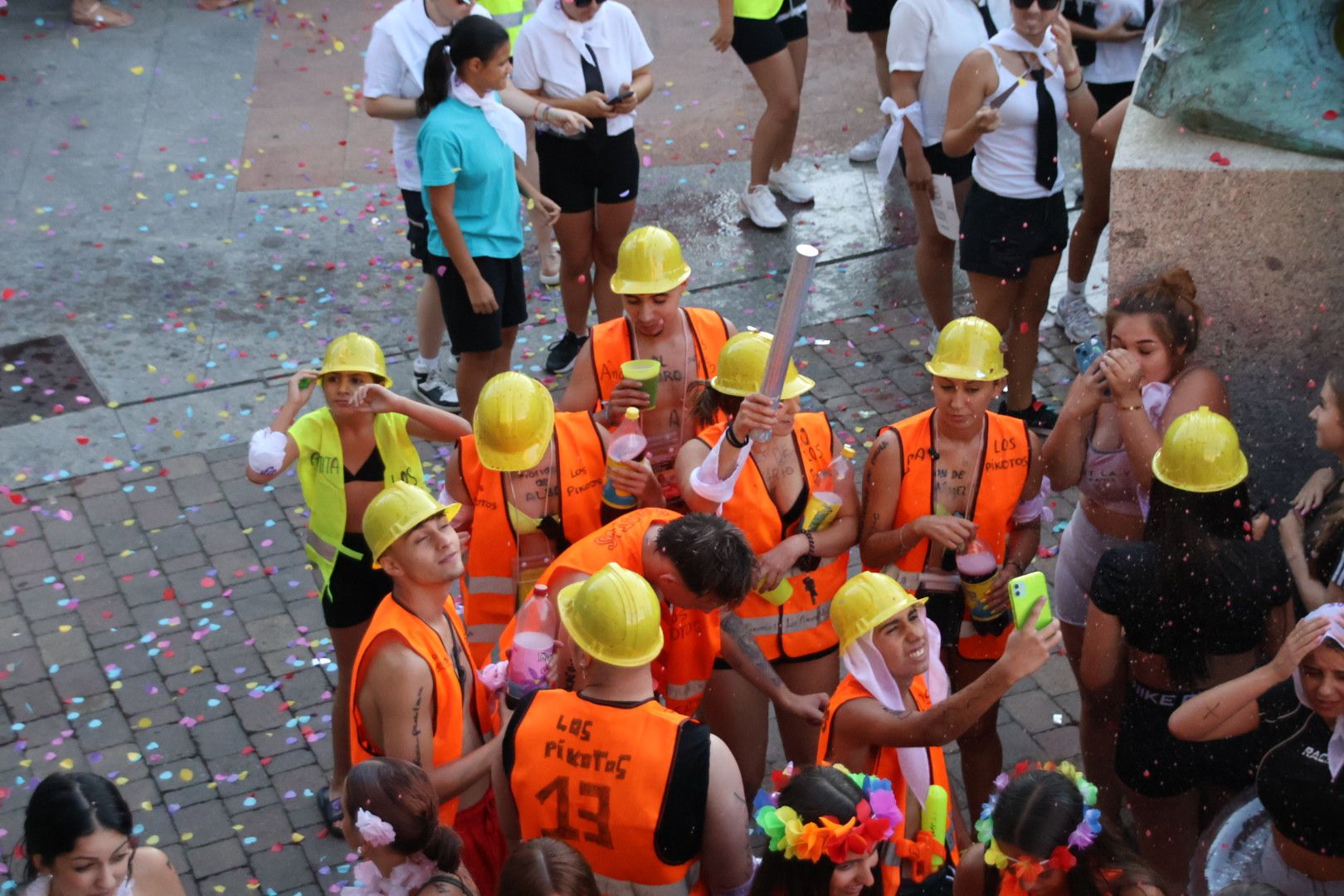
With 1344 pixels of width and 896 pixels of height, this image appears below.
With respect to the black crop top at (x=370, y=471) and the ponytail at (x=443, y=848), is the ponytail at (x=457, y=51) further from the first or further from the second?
the ponytail at (x=443, y=848)

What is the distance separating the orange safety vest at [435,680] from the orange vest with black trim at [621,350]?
1628mm

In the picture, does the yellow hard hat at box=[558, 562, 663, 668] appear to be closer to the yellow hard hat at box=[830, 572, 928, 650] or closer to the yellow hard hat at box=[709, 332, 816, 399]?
the yellow hard hat at box=[830, 572, 928, 650]

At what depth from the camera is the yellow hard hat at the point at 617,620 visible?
3.71 m

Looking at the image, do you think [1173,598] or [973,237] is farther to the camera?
[973,237]

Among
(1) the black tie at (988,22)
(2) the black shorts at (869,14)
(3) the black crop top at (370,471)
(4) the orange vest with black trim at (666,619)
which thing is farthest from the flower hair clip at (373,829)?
(2) the black shorts at (869,14)

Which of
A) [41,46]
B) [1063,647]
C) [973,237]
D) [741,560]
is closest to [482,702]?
[741,560]

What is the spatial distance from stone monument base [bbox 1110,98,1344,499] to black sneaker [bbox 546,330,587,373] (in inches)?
123

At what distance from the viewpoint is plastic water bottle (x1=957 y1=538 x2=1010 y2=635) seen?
473cm

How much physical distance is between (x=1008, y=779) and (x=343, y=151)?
796cm

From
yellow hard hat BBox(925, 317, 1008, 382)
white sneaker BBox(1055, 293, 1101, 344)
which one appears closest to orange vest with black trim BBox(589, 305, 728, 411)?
yellow hard hat BBox(925, 317, 1008, 382)

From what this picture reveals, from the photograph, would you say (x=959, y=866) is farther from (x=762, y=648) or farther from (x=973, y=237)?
(x=973, y=237)

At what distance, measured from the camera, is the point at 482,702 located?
4.22 meters

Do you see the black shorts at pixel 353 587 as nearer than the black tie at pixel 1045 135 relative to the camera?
Yes

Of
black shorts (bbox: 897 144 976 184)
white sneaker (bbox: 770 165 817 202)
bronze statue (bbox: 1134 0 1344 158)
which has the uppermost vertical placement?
bronze statue (bbox: 1134 0 1344 158)
